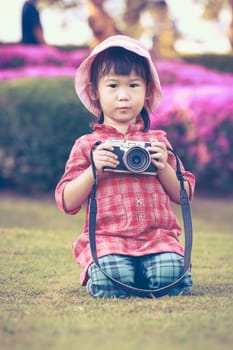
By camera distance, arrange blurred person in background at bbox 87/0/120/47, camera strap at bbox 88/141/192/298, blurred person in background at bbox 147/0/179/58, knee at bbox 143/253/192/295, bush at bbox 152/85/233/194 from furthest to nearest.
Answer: blurred person in background at bbox 147/0/179/58
blurred person in background at bbox 87/0/120/47
bush at bbox 152/85/233/194
knee at bbox 143/253/192/295
camera strap at bbox 88/141/192/298

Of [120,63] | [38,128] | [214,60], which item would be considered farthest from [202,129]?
[214,60]

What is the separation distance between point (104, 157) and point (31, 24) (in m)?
13.0

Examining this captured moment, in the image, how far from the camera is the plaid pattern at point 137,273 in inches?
119

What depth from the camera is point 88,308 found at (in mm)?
2711

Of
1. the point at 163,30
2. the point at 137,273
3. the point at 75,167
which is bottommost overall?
the point at 137,273

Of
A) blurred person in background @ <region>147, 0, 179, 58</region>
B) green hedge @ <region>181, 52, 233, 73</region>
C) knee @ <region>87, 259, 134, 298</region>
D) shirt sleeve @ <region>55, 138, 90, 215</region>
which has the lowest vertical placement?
knee @ <region>87, 259, 134, 298</region>

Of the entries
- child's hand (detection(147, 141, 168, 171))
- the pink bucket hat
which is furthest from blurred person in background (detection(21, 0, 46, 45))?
child's hand (detection(147, 141, 168, 171))

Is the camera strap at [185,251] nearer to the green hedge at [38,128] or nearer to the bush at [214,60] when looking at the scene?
the green hedge at [38,128]

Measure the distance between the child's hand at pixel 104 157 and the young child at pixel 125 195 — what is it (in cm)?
1

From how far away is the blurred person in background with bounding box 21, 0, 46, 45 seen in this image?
15.4 metres

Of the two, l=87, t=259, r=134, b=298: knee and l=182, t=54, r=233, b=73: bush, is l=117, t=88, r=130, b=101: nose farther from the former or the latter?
l=182, t=54, r=233, b=73: bush

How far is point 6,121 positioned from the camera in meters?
7.45

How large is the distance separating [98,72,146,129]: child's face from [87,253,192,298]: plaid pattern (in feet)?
2.01

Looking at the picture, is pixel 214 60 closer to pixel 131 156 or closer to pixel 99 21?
pixel 99 21
